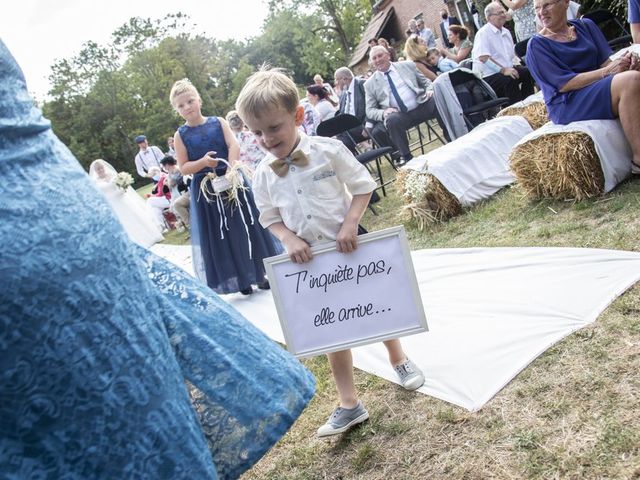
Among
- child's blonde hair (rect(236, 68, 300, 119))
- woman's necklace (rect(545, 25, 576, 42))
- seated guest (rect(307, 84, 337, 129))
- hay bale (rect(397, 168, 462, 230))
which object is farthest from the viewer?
seated guest (rect(307, 84, 337, 129))

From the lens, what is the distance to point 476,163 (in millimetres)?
5484

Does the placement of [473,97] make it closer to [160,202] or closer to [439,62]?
[439,62]

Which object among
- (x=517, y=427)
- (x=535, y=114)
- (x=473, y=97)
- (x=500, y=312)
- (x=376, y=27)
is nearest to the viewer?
(x=517, y=427)

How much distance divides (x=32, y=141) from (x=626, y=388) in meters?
2.14

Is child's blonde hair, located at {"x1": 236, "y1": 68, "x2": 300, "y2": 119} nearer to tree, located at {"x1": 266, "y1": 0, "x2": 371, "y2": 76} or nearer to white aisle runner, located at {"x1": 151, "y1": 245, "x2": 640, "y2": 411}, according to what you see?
white aisle runner, located at {"x1": 151, "y1": 245, "x2": 640, "y2": 411}

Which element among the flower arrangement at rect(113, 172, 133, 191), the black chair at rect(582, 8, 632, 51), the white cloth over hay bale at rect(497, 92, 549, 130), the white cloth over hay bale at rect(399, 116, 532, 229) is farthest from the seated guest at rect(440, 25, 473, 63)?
the flower arrangement at rect(113, 172, 133, 191)

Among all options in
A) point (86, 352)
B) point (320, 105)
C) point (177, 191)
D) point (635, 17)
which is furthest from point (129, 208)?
point (86, 352)

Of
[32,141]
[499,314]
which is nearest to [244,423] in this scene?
[32,141]

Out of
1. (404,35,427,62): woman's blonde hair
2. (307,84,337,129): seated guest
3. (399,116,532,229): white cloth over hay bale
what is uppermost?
(404,35,427,62): woman's blonde hair

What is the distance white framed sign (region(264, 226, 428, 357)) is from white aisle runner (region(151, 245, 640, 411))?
17.1 inches

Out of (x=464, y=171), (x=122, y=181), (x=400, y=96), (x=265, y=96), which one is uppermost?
(x=265, y=96)

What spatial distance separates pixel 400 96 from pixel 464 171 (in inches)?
134

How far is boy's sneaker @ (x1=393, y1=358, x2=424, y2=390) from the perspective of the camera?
265 cm

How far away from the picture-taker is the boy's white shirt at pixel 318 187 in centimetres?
245
